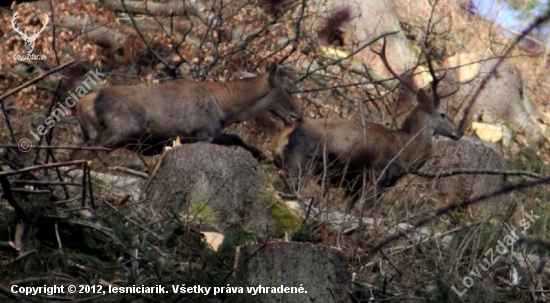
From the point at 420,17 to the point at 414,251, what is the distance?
13.8 m

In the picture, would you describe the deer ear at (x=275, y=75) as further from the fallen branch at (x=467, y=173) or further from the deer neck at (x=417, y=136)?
the fallen branch at (x=467, y=173)

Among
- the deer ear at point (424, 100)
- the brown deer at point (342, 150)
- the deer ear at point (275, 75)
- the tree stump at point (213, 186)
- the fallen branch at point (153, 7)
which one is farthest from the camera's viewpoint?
the fallen branch at point (153, 7)

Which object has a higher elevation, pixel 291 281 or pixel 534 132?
pixel 291 281

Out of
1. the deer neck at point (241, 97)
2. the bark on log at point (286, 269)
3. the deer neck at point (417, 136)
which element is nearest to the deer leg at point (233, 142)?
the deer neck at point (241, 97)

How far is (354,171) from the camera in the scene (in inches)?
414

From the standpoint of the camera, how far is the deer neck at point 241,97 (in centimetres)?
1141

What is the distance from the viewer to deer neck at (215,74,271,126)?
11406 mm

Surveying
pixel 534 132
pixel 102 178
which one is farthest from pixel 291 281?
pixel 534 132

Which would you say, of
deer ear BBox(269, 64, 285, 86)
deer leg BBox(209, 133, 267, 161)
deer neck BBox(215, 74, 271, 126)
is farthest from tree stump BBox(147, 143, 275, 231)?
deer ear BBox(269, 64, 285, 86)

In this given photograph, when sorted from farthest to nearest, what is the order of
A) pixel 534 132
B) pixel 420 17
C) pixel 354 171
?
pixel 420 17, pixel 534 132, pixel 354 171

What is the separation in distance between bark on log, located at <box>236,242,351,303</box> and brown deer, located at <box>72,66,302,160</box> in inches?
160

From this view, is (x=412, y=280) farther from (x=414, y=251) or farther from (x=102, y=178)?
(x=102, y=178)

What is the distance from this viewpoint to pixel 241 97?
38.3ft

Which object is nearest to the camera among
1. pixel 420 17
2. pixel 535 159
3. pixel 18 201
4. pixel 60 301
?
pixel 60 301
